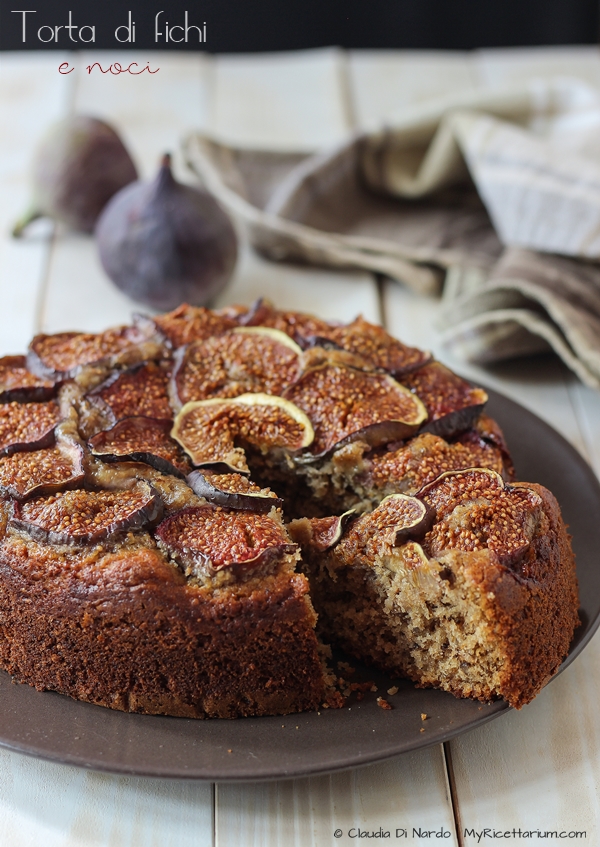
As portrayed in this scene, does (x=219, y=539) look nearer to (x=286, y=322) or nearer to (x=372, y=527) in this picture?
(x=372, y=527)

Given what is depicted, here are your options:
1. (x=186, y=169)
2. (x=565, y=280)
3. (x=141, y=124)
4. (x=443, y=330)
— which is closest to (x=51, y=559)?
(x=443, y=330)

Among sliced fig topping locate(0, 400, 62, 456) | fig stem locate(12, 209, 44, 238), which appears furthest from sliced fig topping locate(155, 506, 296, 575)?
fig stem locate(12, 209, 44, 238)

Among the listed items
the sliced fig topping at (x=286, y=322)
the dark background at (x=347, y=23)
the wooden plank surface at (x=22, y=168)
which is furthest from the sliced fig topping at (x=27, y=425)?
the dark background at (x=347, y=23)

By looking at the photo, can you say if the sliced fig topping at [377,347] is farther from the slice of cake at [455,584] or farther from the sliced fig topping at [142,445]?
the sliced fig topping at [142,445]

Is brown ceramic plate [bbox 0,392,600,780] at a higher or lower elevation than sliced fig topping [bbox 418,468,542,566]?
lower

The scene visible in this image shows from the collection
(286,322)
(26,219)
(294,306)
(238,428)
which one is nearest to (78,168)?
(26,219)

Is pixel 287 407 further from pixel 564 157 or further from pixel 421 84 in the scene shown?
pixel 421 84

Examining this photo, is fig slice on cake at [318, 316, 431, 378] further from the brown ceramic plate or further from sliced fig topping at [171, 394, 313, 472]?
the brown ceramic plate
